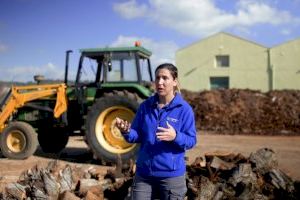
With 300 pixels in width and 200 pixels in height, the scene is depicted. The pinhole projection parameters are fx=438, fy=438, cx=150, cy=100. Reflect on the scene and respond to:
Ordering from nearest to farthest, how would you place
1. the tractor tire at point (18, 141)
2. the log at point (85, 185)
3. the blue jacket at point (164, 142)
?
the blue jacket at point (164, 142) < the log at point (85, 185) < the tractor tire at point (18, 141)

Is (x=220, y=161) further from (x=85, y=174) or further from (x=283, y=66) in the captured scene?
(x=283, y=66)

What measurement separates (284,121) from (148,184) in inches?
539

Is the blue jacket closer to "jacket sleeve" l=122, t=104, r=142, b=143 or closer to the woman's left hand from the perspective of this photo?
"jacket sleeve" l=122, t=104, r=142, b=143

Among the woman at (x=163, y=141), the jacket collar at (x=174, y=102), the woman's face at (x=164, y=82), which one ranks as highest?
the woman's face at (x=164, y=82)

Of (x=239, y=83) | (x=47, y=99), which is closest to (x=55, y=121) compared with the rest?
(x=47, y=99)

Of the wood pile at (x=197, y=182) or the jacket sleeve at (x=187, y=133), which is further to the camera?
the wood pile at (x=197, y=182)

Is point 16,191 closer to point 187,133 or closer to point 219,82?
point 187,133

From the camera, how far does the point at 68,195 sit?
5.49m

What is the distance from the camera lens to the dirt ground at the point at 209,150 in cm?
855

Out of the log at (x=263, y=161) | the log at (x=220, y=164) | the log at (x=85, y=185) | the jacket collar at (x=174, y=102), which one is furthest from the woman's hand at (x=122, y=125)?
the log at (x=263, y=161)

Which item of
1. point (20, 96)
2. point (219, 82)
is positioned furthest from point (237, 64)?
point (20, 96)

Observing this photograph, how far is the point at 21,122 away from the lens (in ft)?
32.9

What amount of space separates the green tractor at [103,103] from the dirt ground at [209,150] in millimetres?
586

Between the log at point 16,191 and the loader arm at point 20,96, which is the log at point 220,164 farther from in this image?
the loader arm at point 20,96
